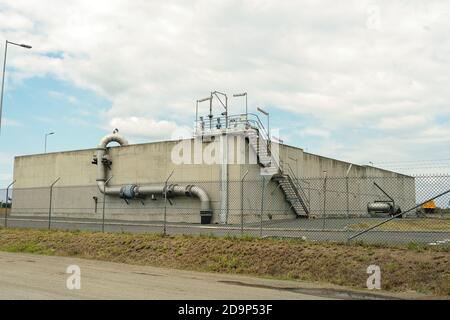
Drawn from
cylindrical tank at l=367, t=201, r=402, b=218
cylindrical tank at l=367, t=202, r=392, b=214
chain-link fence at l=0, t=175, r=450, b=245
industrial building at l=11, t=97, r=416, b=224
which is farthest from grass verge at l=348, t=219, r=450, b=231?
cylindrical tank at l=367, t=202, r=392, b=214

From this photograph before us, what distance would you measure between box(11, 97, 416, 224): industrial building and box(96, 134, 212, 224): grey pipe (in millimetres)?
66

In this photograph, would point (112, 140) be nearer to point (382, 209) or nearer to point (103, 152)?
point (103, 152)

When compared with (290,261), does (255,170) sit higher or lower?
higher

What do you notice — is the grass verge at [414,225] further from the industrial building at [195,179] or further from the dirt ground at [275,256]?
the dirt ground at [275,256]

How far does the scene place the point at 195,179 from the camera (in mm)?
32688

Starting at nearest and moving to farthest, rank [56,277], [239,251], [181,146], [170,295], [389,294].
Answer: [170,295] → [389,294] → [56,277] → [239,251] → [181,146]

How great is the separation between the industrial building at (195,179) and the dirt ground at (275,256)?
8898 millimetres

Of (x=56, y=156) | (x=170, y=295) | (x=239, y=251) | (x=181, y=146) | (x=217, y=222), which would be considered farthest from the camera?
(x=56, y=156)

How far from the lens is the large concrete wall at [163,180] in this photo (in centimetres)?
3127

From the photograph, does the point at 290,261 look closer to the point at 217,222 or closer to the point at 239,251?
the point at 239,251

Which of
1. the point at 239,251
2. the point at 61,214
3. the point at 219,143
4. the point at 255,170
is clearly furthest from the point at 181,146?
the point at 239,251

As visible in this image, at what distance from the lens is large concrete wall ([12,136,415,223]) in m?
31.3

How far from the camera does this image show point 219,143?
31484 mm

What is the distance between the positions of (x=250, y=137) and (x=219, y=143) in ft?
6.66
